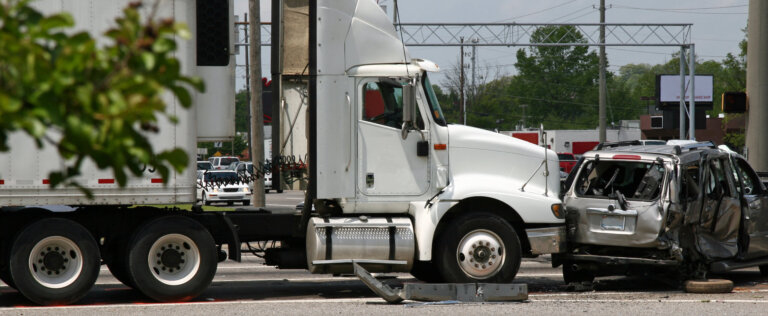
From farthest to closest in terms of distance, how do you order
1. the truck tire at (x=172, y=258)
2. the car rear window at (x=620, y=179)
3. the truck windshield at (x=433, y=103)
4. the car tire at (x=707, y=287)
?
the car rear window at (x=620, y=179) → the car tire at (x=707, y=287) → the truck windshield at (x=433, y=103) → the truck tire at (x=172, y=258)

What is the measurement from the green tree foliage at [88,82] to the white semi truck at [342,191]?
7163mm

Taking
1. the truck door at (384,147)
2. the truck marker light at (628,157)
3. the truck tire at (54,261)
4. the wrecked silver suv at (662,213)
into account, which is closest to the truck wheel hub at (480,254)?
the truck door at (384,147)

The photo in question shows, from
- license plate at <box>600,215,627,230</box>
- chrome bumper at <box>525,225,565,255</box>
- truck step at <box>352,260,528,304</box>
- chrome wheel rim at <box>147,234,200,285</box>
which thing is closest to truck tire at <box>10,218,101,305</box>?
chrome wheel rim at <box>147,234,200,285</box>

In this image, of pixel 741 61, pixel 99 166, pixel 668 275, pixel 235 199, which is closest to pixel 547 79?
pixel 741 61

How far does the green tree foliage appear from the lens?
113 inches

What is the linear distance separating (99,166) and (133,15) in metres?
0.48

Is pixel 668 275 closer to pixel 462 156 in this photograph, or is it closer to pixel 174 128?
pixel 462 156

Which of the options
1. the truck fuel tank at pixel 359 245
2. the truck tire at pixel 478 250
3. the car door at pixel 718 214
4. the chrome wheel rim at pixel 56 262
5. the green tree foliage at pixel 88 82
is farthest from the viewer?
the car door at pixel 718 214

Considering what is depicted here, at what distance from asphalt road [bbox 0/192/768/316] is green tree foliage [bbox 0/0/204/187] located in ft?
22.3

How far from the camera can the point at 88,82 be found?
2920mm

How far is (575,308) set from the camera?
9.87 m

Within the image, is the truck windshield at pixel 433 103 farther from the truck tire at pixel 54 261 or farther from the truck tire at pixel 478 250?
the truck tire at pixel 54 261

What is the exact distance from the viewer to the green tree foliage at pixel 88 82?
9.39 feet

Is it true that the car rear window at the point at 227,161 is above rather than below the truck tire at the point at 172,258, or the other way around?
below
